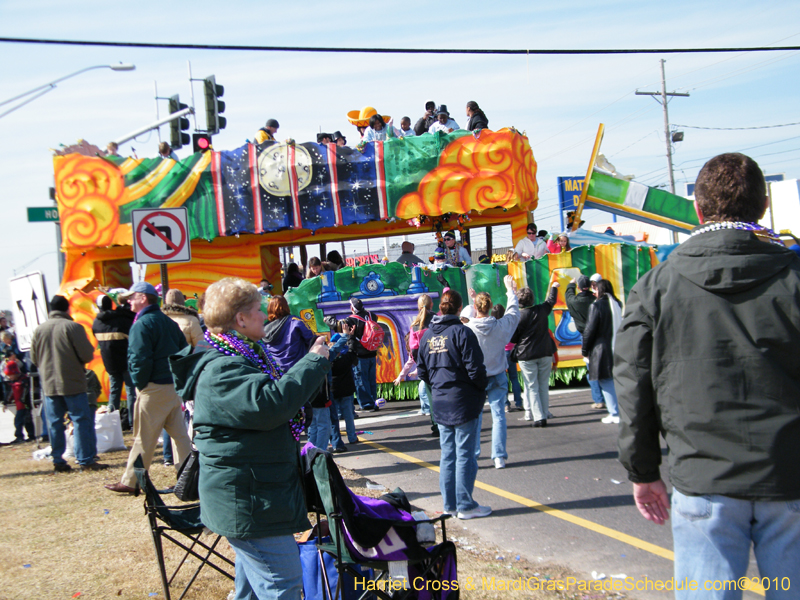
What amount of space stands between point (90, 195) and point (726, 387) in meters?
13.7

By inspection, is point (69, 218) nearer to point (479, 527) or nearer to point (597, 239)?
point (597, 239)

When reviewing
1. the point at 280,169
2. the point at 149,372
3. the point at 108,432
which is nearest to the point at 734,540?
the point at 149,372

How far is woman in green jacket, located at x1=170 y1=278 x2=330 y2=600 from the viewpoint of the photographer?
9.23 ft

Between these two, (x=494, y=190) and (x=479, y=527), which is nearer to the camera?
(x=479, y=527)

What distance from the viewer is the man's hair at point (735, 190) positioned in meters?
2.37

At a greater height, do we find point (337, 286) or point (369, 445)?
point (337, 286)

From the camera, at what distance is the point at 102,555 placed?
16.7ft

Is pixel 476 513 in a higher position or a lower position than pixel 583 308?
lower

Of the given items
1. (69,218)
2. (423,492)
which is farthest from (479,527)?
(69,218)

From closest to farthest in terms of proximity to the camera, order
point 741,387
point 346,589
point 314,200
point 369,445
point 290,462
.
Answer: point 741,387, point 290,462, point 346,589, point 369,445, point 314,200

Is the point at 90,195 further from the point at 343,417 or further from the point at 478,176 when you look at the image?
the point at 343,417

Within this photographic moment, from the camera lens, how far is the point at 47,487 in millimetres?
7383

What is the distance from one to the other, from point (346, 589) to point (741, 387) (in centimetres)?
220

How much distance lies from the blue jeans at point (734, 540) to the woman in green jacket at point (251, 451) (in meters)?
1.53
